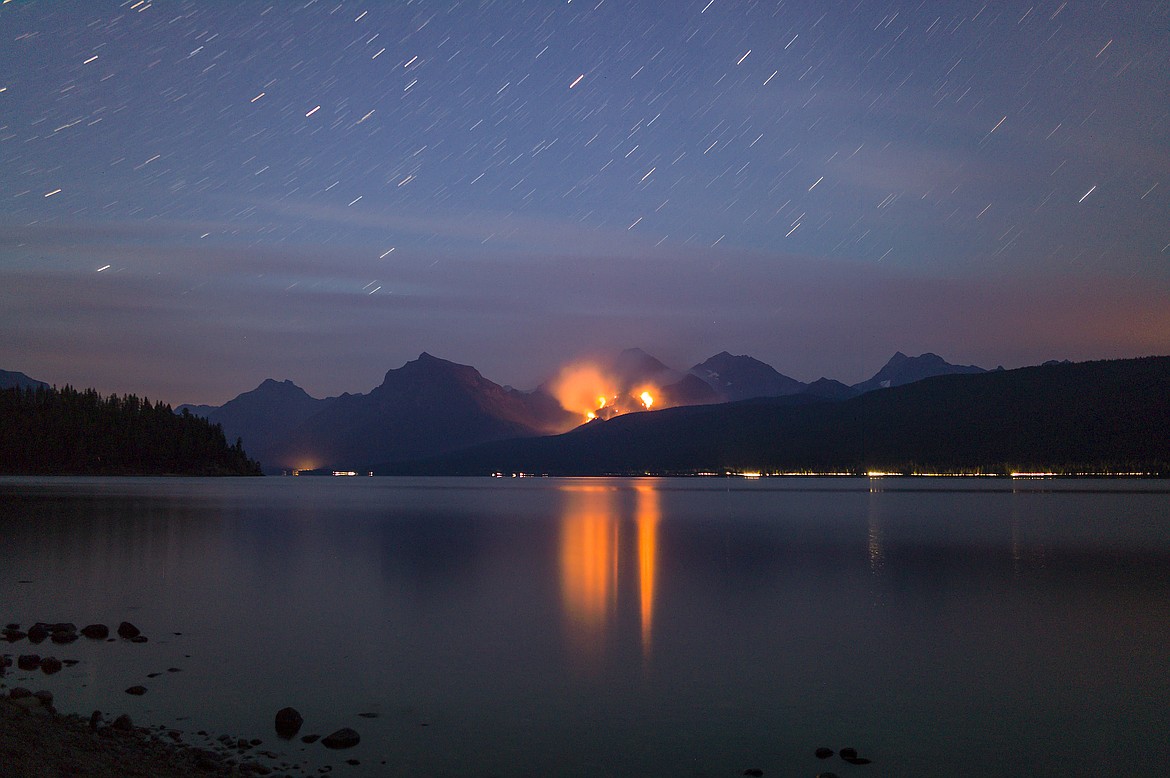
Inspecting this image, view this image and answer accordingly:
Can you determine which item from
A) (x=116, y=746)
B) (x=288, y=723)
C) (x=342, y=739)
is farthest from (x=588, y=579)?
(x=116, y=746)

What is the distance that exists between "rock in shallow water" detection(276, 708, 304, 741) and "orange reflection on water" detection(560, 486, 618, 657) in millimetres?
9790

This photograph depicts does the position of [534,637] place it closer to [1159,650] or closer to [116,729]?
[116,729]

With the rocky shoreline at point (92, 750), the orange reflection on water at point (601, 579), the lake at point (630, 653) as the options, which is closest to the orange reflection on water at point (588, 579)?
the orange reflection on water at point (601, 579)

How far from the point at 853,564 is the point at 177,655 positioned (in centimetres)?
3596

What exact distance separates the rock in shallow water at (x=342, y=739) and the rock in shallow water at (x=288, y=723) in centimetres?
85

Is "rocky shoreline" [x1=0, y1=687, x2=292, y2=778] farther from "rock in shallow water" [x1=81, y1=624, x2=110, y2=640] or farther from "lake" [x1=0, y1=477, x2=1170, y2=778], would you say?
"rock in shallow water" [x1=81, y1=624, x2=110, y2=640]

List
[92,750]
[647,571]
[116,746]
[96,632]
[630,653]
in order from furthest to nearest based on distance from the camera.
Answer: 1. [647,571]
2. [96,632]
3. [630,653]
4. [116,746]
5. [92,750]

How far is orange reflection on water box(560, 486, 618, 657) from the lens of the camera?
97.3 ft

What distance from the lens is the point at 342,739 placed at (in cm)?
1691

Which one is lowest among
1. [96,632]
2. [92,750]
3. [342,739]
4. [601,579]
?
[601,579]

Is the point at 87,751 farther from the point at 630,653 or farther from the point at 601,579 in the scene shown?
the point at 601,579

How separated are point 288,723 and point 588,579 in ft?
88.8

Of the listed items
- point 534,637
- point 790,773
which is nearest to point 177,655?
point 534,637

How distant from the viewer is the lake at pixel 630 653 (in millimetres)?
17344
